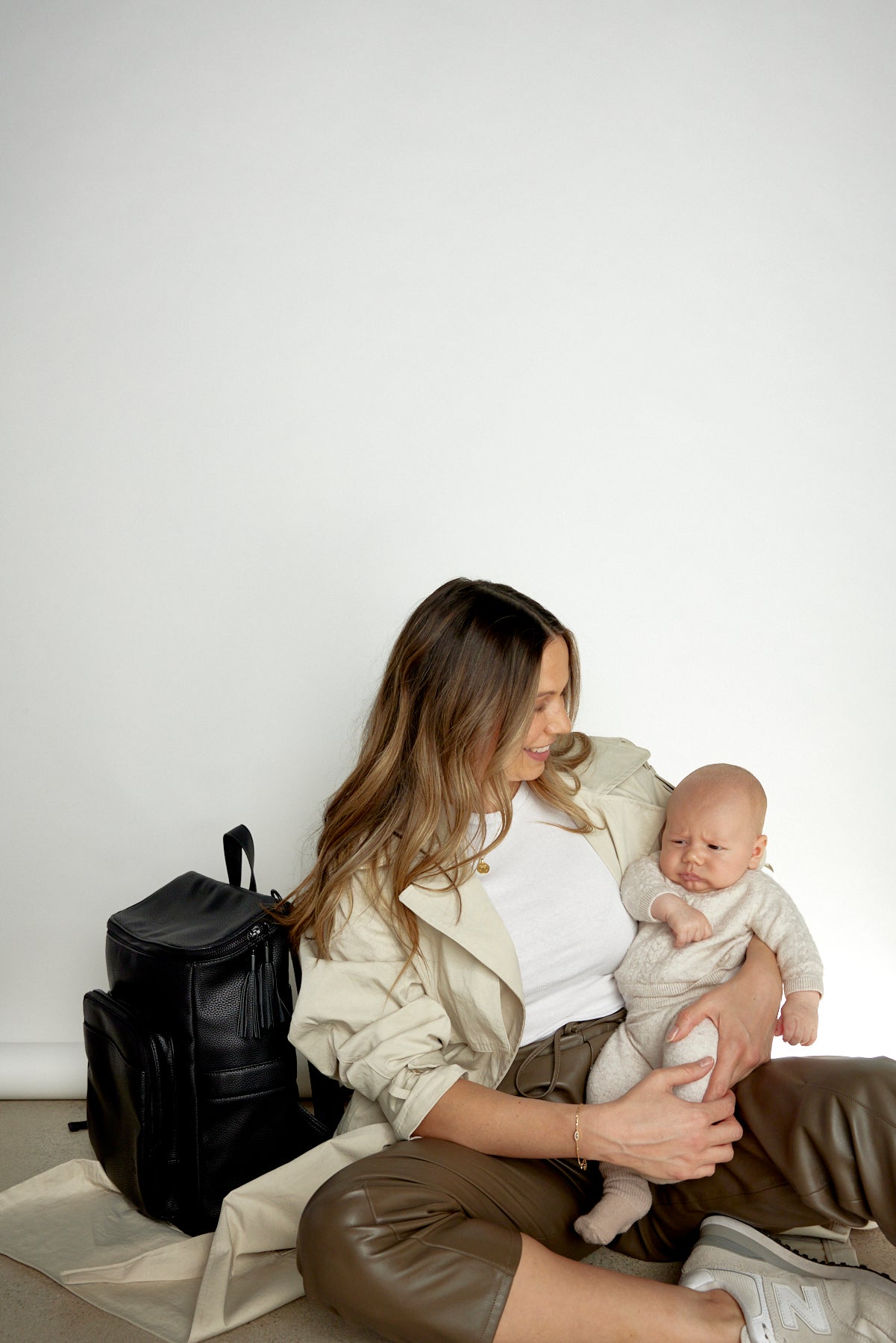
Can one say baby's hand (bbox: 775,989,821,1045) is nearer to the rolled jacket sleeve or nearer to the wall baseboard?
the rolled jacket sleeve

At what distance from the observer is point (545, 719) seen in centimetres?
172

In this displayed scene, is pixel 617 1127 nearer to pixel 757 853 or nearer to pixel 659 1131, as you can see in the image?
pixel 659 1131

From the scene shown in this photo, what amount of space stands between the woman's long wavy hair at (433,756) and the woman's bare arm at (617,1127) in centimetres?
27

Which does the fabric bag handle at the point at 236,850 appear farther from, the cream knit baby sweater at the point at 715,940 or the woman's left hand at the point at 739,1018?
the woman's left hand at the point at 739,1018

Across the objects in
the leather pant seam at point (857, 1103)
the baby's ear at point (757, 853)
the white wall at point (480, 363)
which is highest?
the white wall at point (480, 363)

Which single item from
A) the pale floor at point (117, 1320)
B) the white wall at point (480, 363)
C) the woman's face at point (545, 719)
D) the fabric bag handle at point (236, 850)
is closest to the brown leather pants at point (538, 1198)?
the pale floor at point (117, 1320)

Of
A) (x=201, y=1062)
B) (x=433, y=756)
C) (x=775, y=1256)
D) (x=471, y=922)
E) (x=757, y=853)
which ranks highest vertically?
(x=433, y=756)

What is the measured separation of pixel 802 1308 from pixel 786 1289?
1.3 inches

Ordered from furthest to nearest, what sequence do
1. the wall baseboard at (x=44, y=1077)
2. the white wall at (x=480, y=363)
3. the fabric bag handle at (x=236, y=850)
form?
the wall baseboard at (x=44, y=1077)
the white wall at (x=480, y=363)
the fabric bag handle at (x=236, y=850)

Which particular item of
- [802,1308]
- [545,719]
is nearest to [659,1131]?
[802,1308]

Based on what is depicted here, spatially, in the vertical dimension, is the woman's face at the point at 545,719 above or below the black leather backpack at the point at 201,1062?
above

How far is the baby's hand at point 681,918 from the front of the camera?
163 centimetres

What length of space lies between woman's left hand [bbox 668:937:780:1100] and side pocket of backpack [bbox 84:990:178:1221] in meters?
0.93

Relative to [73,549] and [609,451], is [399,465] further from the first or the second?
[73,549]
